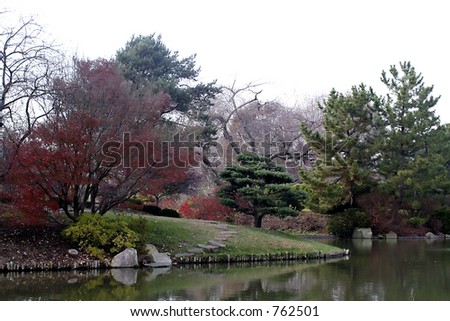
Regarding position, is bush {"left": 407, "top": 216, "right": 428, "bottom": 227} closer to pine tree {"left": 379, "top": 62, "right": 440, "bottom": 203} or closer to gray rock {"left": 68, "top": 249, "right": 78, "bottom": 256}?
pine tree {"left": 379, "top": 62, "right": 440, "bottom": 203}

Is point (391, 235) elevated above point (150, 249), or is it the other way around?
point (150, 249)

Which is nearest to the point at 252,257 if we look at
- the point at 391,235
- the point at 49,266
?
the point at 49,266

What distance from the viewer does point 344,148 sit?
28172mm

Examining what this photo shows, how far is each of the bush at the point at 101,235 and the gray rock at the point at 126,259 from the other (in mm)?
154

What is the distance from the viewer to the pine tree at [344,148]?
2798 cm

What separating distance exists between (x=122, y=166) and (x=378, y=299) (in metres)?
7.54

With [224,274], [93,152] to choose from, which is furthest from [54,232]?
[224,274]

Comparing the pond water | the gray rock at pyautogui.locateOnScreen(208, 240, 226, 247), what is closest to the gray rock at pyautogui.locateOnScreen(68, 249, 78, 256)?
the pond water

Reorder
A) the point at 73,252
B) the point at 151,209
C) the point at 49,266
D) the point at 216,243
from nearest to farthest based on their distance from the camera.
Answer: the point at 49,266
the point at 73,252
the point at 216,243
the point at 151,209

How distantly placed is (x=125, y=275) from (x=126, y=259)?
123cm

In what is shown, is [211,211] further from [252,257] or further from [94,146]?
[94,146]

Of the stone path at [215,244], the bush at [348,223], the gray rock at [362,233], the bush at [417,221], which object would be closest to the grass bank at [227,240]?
the stone path at [215,244]

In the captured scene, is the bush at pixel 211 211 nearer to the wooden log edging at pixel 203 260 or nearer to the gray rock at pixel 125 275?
the wooden log edging at pixel 203 260

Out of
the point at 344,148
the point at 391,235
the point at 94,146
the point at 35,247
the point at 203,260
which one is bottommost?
the point at 203,260
